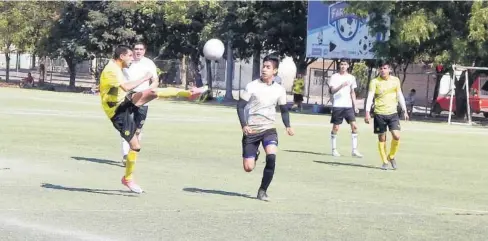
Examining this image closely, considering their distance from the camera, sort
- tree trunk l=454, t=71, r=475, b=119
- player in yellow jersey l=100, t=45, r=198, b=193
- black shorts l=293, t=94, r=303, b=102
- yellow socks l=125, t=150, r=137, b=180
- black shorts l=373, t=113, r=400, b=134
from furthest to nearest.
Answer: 1. black shorts l=293, t=94, r=303, b=102
2. tree trunk l=454, t=71, r=475, b=119
3. black shorts l=373, t=113, r=400, b=134
4. yellow socks l=125, t=150, r=137, b=180
5. player in yellow jersey l=100, t=45, r=198, b=193

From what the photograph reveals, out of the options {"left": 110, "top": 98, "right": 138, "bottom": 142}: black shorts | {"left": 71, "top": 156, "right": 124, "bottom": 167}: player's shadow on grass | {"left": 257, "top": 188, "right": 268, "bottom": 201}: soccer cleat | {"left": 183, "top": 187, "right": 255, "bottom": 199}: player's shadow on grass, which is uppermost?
{"left": 110, "top": 98, "right": 138, "bottom": 142}: black shorts

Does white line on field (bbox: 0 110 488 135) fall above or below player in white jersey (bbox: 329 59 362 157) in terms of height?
below

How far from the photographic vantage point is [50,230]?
27.8 feet

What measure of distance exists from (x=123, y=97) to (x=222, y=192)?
1.87 meters

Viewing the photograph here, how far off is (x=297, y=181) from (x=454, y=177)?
3.19 m

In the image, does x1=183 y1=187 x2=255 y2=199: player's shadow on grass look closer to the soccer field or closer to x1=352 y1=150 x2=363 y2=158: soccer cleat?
the soccer field

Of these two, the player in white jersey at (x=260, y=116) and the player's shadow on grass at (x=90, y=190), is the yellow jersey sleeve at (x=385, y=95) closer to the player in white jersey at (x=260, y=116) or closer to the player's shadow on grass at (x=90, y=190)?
the player in white jersey at (x=260, y=116)

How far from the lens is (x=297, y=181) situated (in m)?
13.6

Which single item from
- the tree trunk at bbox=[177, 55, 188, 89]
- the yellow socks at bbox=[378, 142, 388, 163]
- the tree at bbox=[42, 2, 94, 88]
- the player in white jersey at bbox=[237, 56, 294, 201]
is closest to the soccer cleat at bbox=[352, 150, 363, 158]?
the yellow socks at bbox=[378, 142, 388, 163]

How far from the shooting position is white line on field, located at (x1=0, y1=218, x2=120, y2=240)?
823cm

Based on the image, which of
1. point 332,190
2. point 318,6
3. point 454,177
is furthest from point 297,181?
point 318,6

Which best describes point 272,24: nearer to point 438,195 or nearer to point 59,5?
point 59,5

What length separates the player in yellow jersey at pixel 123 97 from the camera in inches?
432

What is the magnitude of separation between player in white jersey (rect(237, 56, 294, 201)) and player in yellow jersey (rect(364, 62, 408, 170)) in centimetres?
515
